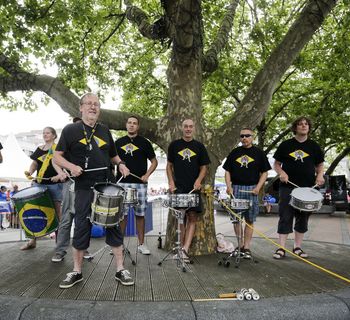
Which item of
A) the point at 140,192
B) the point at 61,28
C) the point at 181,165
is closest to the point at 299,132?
the point at 181,165

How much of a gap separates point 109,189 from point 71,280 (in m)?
1.15

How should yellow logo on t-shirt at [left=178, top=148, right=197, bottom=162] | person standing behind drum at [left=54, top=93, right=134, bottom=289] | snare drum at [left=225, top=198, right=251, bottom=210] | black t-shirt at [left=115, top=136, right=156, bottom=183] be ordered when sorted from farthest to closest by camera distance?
black t-shirt at [left=115, top=136, right=156, bottom=183] → yellow logo on t-shirt at [left=178, top=148, right=197, bottom=162] → snare drum at [left=225, top=198, right=251, bottom=210] → person standing behind drum at [left=54, top=93, right=134, bottom=289]

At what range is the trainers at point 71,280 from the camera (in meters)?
3.97

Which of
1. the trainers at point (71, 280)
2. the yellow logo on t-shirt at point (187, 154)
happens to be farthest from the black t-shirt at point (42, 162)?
the trainers at point (71, 280)

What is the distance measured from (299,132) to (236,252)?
2.28m

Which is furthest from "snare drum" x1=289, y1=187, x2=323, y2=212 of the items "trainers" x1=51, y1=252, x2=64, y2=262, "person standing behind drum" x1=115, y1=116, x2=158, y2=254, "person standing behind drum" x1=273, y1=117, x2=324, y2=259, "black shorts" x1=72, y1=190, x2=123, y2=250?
"trainers" x1=51, y1=252, x2=64, y2=262

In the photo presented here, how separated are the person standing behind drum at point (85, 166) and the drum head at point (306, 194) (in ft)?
9.17

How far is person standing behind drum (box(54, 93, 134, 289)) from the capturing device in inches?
165

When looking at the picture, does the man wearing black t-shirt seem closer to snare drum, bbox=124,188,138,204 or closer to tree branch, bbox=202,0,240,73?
snare drum, bbox=124,188,138,204

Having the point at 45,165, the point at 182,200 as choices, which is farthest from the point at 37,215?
the point at 182,200

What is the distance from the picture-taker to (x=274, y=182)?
67.9 ft

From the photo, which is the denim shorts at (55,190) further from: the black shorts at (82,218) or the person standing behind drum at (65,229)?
the black shorts at (82,218)

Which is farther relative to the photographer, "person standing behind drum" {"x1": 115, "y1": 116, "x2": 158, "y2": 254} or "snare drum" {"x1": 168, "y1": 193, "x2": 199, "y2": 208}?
"person standing behind drum" {"x1": 115, "y1": 116, "x2": 158, "y2": 254}

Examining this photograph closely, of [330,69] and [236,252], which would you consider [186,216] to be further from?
[330,69]
